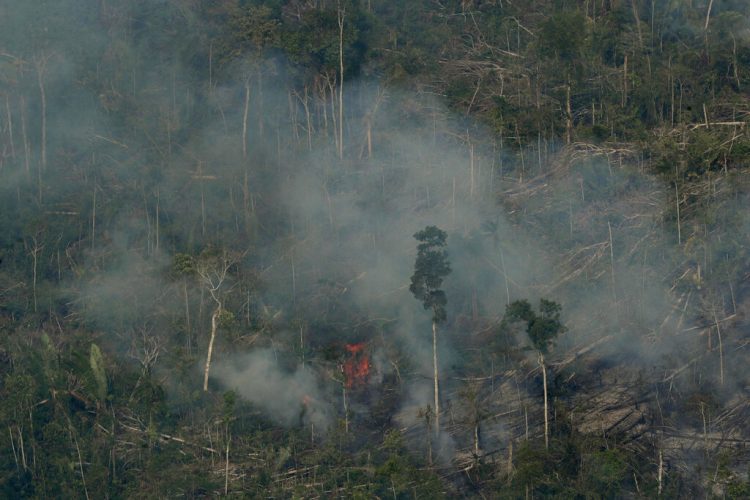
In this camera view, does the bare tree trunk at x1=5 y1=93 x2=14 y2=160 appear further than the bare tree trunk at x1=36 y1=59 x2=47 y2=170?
Yes

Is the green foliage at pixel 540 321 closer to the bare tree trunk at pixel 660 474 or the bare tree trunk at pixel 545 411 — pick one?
the bare tree trunk at pixel 545 411

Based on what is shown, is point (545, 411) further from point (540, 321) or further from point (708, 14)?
point (708, 14)

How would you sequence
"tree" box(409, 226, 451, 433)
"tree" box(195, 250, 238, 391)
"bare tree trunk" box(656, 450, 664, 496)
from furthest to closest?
"tree" box(195, 250, 238, 391) → "tree" box(409, 226, 451, 433) → "bare tree trunk" box(656, 450, 664, 496)

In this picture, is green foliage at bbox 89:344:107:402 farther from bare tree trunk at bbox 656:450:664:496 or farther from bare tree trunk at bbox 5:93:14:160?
bare tree trunk at bbox 656:450:664:496

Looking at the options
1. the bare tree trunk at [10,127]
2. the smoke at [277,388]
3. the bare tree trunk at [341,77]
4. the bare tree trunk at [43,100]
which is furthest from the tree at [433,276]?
the bare tree trunk at [10,127]

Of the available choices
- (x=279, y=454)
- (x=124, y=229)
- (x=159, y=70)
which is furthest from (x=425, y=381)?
(x=159, y=70)

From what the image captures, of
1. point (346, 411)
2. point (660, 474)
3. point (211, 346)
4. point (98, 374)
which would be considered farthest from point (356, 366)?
point (660, 474)

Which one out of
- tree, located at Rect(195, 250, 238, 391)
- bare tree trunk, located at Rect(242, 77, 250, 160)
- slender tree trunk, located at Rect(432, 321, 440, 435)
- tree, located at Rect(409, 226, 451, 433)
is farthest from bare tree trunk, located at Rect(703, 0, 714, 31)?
tree, located at Rect(195, 250, 238, 391)
